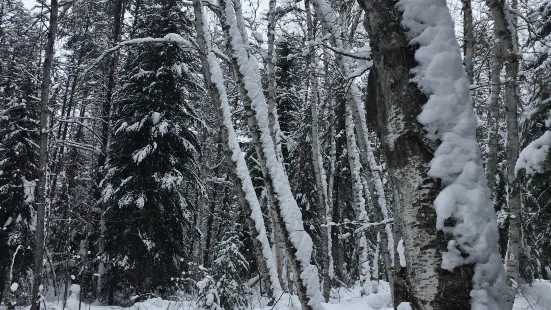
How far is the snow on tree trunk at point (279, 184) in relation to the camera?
450 cm

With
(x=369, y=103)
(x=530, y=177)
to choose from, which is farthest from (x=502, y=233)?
(x=369, y=103)

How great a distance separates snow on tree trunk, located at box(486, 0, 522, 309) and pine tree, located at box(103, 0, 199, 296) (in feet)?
30.4

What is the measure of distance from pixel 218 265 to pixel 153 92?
669cm

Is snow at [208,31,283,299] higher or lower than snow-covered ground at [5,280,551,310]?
higher

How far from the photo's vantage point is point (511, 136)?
18.5ft

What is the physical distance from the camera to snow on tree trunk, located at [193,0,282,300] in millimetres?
5895

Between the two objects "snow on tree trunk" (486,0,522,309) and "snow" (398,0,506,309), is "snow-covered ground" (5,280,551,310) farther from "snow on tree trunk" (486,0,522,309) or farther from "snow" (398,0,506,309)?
"snow" (398,0,506,309)

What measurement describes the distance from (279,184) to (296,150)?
13.1 metres

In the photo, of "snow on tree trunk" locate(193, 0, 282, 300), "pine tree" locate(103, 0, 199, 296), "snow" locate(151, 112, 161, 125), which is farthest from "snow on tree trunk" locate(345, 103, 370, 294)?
"snow" locate(151, 112, 161, 125)

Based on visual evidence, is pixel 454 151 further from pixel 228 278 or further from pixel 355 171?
pixel 355 171

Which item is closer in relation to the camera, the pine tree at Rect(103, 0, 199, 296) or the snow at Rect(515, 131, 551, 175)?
the snow at Rect(515, 131, 551, 175)

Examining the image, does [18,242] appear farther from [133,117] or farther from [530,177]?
[530,177]

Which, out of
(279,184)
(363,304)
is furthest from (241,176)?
(363,304)

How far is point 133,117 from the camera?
1313 cm
